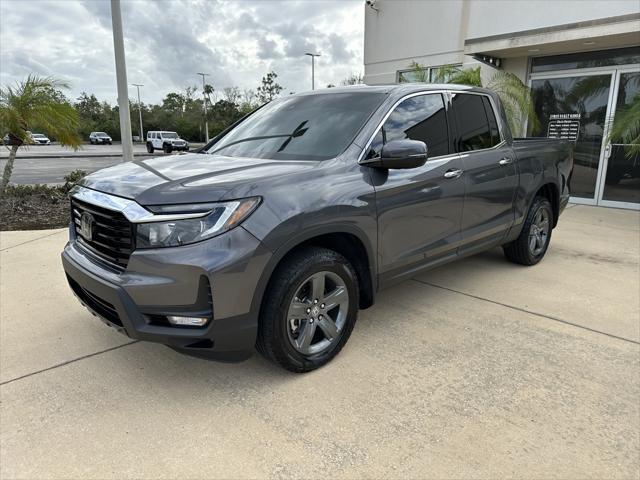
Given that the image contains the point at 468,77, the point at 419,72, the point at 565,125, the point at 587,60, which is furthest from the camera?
the point at 419,72

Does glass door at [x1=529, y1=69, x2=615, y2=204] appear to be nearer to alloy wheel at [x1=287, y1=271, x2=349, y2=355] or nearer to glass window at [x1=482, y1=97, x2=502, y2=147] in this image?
glass window at [x1=482, y1=97, x2=502, y2=147]

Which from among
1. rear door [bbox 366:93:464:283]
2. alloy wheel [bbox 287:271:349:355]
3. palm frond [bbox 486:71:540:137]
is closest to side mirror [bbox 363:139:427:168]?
rear door [bbox 366:93:464:283]

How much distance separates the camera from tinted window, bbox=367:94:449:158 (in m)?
3.32

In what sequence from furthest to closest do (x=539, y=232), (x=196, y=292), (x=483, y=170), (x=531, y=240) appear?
1. (x=539, y=232)
2. (x=531, y=240)
3. (x=483, y=170)
4. (x=196, y=292)

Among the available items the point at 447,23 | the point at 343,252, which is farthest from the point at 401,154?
the point at 447,23

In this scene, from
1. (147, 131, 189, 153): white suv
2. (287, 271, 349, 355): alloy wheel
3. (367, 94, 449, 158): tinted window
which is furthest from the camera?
(147, 131, 189, 153): white suv

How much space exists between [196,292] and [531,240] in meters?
4.00

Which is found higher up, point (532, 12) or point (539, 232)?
point (532, 12)

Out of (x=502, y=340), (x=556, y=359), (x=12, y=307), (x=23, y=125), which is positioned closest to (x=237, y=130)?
(x=12, y=307)

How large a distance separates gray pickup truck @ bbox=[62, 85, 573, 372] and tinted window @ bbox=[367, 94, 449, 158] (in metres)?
0.01

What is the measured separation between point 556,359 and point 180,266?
8.35 ft

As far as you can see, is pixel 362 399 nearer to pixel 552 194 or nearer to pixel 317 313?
pixel 317 313

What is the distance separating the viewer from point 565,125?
32.3 ft

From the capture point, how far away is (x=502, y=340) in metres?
3.47
